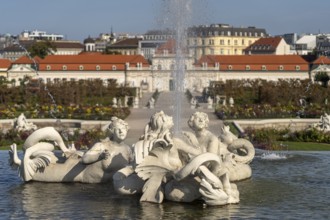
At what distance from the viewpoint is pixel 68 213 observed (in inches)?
354

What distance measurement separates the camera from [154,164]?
31.7ft

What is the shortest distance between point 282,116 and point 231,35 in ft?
320

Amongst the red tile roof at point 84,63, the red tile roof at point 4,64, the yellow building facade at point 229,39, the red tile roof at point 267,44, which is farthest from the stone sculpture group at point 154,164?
the yellow building facade at point 229,39

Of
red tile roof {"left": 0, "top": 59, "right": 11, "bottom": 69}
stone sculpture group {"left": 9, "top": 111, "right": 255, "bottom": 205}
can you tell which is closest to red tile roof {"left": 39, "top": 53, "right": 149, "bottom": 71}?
red tile roof {"left": 0, "top": 59, "right": 11, "bottom": 69}

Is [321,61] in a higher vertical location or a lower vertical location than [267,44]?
lower

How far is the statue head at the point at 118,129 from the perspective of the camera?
33.7 feet

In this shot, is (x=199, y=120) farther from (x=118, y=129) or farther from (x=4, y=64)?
(x=4, y=64)

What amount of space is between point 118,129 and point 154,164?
3.05ft

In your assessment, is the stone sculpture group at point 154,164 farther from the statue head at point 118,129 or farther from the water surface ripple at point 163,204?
the water surface ripple at point 163,204

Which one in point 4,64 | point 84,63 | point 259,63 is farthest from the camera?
point 4,64

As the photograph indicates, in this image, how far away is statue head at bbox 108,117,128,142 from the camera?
1028 centimetres

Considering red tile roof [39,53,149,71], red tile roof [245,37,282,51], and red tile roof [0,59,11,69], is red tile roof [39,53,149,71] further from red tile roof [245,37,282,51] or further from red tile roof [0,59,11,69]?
red tile roof [245,37,282,51]

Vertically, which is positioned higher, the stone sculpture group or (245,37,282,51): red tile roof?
(245,37,282,51): red tile roof

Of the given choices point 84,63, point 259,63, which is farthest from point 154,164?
point 84,63
